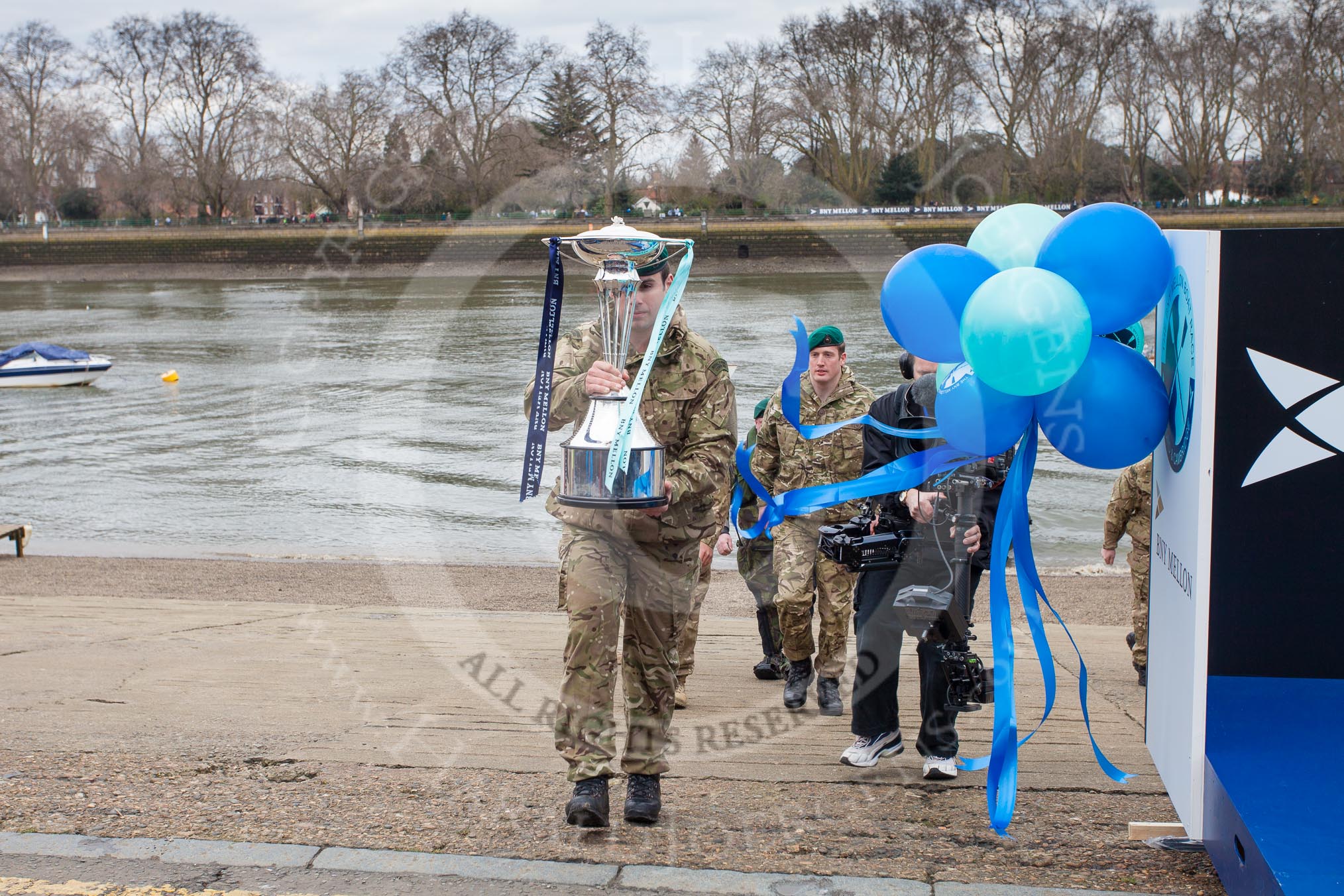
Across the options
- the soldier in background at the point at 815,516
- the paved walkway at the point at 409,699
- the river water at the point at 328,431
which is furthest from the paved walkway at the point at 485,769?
the river water at the point at 328,431

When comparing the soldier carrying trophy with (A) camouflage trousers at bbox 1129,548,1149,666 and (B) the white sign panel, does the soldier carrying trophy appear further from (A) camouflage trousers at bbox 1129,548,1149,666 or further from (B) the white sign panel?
(A) camouflage trousers at bbox 1129,548,1149,666

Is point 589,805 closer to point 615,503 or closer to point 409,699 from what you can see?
point 615,503

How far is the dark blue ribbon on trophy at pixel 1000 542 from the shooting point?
3416 mm

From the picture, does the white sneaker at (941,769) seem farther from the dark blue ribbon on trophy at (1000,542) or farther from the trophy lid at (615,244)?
the trophy lid at (615,244)

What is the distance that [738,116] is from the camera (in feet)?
202

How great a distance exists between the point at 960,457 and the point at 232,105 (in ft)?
281

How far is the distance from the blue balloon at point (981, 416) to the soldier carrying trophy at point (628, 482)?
2.35 feet

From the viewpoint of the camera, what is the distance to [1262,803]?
9.95 feet

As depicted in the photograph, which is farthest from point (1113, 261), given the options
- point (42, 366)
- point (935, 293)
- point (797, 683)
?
point (42, 366)

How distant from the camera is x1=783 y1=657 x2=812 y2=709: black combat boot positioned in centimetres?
552

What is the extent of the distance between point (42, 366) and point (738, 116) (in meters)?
39.7

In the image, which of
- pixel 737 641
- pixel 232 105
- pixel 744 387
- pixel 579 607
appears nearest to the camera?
pixel 579 607

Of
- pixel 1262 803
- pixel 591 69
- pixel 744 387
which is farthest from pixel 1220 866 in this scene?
pixel 591 69

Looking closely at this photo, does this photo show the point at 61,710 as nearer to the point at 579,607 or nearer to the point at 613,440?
the point at 579,607
